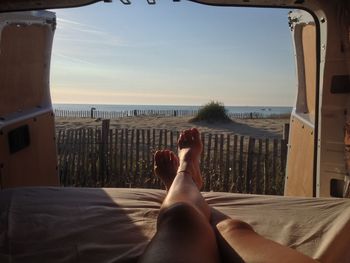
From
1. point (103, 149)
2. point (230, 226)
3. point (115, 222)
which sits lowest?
point (103, 149)

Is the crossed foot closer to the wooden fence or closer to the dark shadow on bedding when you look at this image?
the dark shadow on bedding

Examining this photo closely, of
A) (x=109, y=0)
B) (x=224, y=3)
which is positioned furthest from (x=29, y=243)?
(x=224, y=3)

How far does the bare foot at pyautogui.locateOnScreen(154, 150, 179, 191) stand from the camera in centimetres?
335

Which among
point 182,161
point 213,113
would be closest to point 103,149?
point 182,161

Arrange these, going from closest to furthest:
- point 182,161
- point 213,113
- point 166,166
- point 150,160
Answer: point 182,161 < point 166,166 < point 150,160 < point 213,113

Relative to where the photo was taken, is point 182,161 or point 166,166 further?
point 166,166

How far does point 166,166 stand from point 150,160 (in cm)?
484

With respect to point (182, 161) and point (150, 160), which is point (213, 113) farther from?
point (182, 161)

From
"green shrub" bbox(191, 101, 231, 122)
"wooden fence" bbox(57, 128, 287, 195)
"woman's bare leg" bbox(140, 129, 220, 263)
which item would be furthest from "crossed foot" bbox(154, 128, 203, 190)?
"green shrub" bbox(191, 101, 231, 122)

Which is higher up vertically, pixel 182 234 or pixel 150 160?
pixel 182 234

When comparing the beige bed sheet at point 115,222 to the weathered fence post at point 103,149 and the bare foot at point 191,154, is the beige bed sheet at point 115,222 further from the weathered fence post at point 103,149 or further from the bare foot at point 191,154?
the weathered fence post at point 103,149

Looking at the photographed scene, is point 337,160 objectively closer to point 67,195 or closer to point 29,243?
point 67,195

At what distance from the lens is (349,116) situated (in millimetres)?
3221

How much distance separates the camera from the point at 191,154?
348 cm
